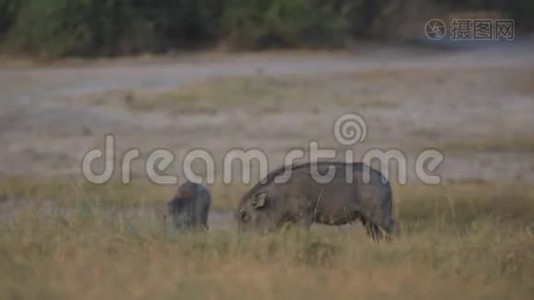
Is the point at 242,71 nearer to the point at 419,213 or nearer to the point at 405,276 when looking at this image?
the point at 419,213

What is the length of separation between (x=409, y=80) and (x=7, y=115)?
3.45 metres

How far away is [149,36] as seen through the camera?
1036 centimetres

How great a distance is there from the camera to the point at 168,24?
34.0ft

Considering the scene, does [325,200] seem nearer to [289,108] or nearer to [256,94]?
[289,108]

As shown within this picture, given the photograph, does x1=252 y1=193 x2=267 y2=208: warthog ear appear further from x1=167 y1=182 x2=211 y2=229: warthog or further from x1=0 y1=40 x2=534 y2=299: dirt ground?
x1=167 y1=182 x2=211 y2=229: warthog

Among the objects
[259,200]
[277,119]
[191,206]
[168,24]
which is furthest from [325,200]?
[168,24]

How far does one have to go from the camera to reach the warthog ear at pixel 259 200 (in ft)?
24.7

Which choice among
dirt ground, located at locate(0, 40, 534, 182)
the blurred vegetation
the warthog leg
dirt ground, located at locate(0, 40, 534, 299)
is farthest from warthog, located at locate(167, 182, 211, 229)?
the blurred vegetation

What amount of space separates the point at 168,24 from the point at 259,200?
3257 mm

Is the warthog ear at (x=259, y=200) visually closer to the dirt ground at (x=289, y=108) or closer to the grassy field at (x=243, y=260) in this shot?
the grassy field at (x=243, y=260)

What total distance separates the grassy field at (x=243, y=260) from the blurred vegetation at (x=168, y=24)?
269cm

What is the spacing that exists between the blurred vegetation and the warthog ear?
10.0ft

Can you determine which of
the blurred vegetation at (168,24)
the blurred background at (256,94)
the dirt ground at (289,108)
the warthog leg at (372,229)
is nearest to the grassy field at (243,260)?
the warthog leg at (372,229)

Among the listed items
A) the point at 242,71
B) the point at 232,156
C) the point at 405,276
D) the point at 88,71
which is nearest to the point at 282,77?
the point at 242,71
